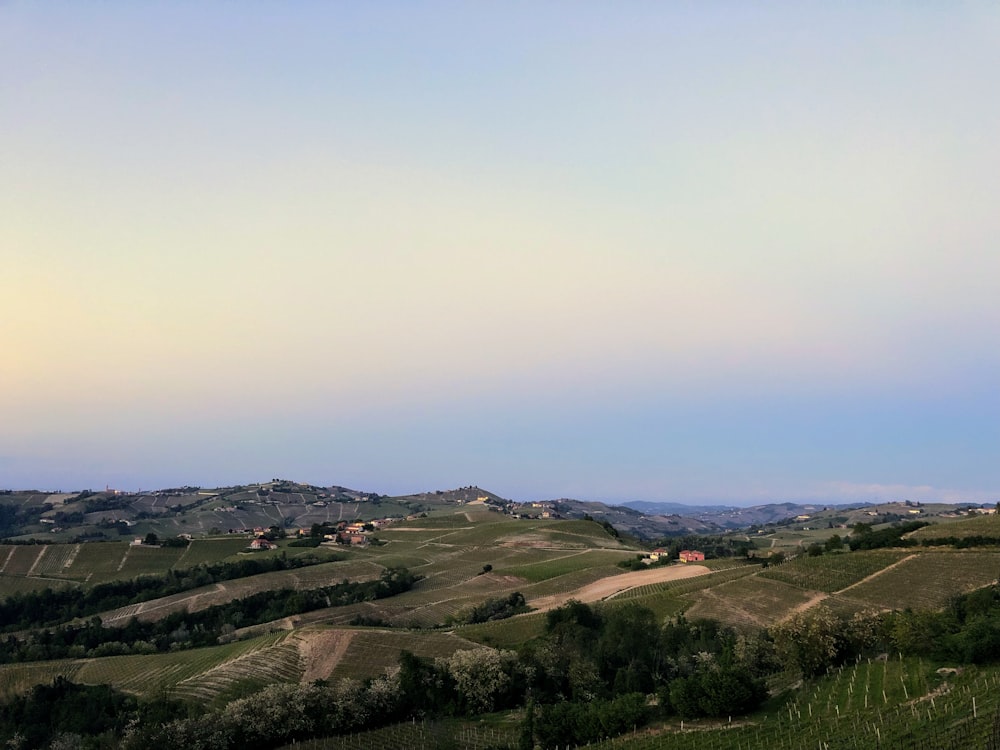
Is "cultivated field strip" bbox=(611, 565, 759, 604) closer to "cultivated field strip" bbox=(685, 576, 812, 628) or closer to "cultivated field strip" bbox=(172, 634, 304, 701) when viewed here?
"cultivated field strip" bbox=(685, 576, 812, 628)

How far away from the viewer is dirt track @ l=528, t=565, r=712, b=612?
96375 mm

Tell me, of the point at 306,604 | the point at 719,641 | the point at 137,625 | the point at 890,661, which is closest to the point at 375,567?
the point at 306,604

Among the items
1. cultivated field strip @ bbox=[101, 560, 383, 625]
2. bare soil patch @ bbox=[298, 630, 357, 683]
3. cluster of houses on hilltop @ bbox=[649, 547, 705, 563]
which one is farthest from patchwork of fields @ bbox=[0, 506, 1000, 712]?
cluster of houses on hilltop @ bbox=[649, 547, 705, 563]

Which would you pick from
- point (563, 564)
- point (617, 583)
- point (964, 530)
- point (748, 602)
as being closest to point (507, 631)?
point (748, 602)

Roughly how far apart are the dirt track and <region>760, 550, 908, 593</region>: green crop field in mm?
16502

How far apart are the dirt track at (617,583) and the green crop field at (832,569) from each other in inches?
650

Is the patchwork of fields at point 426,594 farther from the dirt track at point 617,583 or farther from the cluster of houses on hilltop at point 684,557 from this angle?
the cluster of houses on hilltop at point 684,557

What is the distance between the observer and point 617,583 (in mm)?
105938

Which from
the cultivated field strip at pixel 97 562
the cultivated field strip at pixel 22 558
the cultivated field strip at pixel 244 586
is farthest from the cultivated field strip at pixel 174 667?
the cultivated field strip at pixel 22 558

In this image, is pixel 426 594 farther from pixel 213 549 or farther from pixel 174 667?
pixel 213 549

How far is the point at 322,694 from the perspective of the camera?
51812mm

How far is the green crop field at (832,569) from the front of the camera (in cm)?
8156

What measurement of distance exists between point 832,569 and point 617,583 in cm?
3123

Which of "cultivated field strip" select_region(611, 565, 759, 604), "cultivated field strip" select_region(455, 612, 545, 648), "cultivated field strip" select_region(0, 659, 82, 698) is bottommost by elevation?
"cultivated field strip" select_region(0, 659, 82, 698)
